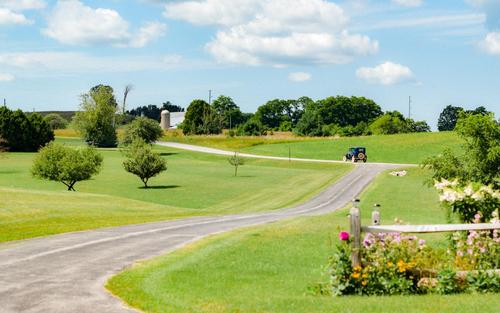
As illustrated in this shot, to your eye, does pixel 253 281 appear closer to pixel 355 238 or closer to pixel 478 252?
pixel 355 238

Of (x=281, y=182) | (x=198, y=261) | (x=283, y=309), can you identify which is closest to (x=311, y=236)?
(x=198, y=261)

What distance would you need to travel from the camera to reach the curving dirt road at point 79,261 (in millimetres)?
14652

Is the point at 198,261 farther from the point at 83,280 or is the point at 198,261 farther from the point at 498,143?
the point at 498,143

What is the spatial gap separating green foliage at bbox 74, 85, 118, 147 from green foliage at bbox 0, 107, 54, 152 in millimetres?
7572

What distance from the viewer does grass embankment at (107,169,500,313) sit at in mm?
13650

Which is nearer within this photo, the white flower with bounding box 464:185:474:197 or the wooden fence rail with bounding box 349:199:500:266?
the wooden fence rail with bounding box 349:199:500:266

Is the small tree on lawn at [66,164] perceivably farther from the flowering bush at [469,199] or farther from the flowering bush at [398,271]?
the flowering bush at [398,271]

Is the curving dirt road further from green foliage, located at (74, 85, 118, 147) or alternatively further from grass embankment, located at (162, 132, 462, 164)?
green foliage, located at (74, 85, 118, 147)

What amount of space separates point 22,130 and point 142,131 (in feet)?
95.6

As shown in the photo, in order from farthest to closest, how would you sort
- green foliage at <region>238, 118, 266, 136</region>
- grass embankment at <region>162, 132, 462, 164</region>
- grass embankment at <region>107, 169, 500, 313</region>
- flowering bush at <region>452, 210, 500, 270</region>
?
green foliage at <region>238, 118, 266, 136</region> < grass embankment at <region>162, 132, 462, 164</region> < flowering bush at <region>452, 210, 500, 270</region> < grass embankment at <region>107, 169, 500, 313</region>

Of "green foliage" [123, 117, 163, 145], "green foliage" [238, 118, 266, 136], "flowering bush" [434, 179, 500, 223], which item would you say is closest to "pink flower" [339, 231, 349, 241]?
"flowering bush" [434, 179, 500, 223]

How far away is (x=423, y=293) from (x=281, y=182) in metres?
66.1

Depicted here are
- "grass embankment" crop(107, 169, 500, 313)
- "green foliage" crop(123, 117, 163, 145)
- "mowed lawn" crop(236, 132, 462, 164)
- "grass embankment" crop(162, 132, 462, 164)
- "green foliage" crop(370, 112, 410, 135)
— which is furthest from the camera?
"green foliage" crop(370, 112, 410, 135)

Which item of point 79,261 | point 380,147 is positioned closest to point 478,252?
point 79,261
